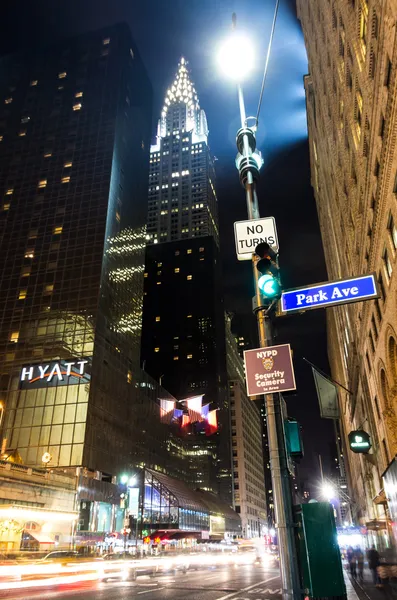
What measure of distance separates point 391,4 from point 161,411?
77987mm

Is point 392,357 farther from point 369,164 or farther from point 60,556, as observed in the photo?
point 60,556

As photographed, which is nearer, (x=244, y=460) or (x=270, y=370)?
(x=270, y=370)

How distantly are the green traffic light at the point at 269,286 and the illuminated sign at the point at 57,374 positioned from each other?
178 ft

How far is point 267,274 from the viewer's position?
838 centimetres

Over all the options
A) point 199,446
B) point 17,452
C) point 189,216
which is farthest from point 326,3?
point 189,216

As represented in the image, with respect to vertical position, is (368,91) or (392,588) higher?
(368,91)

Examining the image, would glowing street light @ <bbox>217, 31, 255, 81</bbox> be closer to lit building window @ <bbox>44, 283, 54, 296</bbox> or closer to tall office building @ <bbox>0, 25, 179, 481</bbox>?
tall office building @ <bbox>0, 25, 179, 481</bbox>

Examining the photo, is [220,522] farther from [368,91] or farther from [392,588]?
[368,91]

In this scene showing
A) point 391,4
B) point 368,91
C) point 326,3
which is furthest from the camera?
point 326,3

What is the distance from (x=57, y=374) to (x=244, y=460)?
115310 millimetres

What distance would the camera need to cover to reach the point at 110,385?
211ft

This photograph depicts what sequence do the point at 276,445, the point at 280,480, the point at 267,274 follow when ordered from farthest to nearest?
the point at 267,274 < the point at 276,445 < the point at 280,480

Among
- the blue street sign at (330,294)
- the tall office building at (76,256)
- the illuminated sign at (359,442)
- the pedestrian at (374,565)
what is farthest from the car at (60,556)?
the tall office building at (76,256)

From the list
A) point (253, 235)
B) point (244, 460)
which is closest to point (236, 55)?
point (253, 235)
